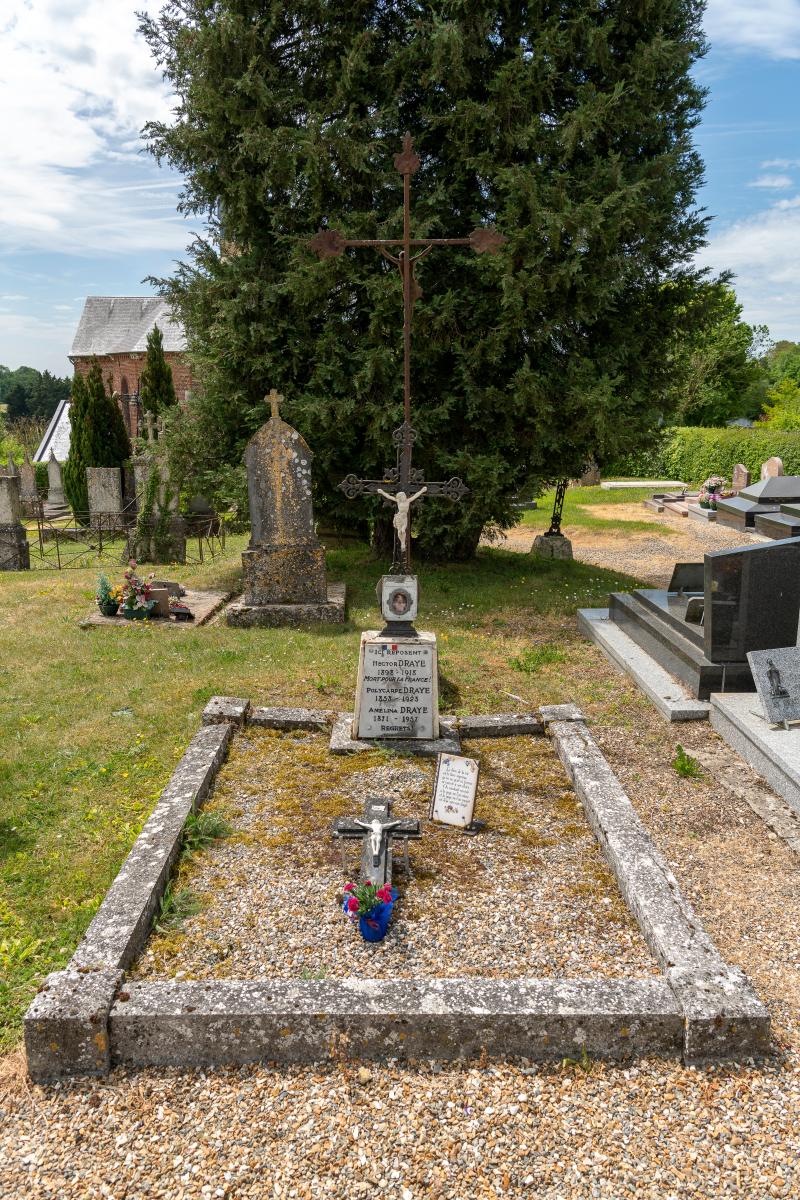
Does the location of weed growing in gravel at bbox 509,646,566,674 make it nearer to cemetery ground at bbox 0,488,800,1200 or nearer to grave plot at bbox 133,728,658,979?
cemetery ground at bbox 0,488,800,1200

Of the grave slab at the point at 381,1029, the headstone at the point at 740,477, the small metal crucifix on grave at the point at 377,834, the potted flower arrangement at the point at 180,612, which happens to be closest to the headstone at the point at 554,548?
the potted flower arrangement at the point at 180,612

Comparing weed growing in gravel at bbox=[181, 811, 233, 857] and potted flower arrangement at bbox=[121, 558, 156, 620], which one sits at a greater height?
potted flower arrangement at bbox=[121, 558, 156, 620]

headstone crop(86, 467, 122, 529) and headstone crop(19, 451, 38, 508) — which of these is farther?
headstone crop(19, 451, 38, 508)

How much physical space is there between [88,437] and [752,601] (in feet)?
80.5

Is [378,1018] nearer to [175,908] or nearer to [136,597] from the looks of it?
[175,908]

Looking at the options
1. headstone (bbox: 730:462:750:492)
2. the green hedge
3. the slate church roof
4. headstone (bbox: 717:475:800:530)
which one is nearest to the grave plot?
headstone (bbox: 717:475:800:530)

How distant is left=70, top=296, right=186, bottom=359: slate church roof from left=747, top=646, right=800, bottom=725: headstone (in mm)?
39782

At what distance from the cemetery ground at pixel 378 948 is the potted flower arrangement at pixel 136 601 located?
1613 millimetres

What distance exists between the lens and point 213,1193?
274cm

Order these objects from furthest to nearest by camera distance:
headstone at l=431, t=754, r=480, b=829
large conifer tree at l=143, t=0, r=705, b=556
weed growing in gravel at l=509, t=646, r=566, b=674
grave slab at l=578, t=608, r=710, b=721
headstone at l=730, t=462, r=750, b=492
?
1. headstone at l=730, t=462, r=750, b=492
2. large conifer tree at l=143, t=0, r=705, b=556
3. weed growing in gravel at l=509, t=646, r=566, b=674
4. grave slab at l=578, t=608, r=710, b=721
5. headstone at l=431, t=754, r=480, b=829

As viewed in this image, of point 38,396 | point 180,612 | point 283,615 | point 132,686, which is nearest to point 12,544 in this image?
point 180,612

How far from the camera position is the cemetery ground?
2.84m

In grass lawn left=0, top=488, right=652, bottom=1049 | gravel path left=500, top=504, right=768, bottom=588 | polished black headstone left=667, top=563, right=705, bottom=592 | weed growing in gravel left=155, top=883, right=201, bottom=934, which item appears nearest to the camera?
weed growing in gravel left=155, top=883, right=201, bottom=934

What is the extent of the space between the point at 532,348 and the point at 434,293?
1622mm
